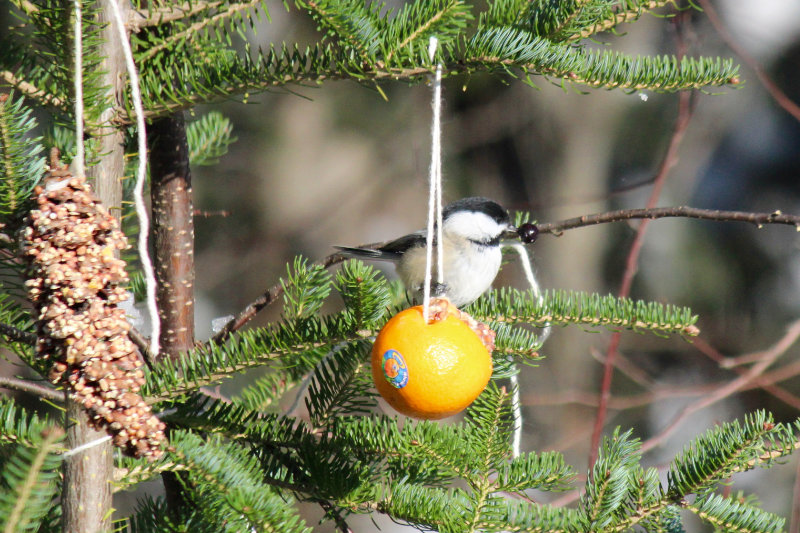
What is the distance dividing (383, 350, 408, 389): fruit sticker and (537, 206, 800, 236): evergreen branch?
28 cm

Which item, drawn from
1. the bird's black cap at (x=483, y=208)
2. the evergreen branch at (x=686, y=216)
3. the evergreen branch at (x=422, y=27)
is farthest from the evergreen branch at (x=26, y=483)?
the bird's black cap at (x=483, y=208)

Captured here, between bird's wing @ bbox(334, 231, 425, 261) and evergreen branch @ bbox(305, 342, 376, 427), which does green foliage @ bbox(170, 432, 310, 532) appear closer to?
evergreen branch @ bbox(305, 342, 376, 427)

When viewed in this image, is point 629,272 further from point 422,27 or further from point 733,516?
point 422,27

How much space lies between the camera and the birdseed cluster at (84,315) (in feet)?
2.01

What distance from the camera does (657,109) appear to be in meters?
2.94

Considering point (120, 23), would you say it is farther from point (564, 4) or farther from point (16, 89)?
point (564, 4)

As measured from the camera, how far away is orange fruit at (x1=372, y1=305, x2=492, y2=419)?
75cm

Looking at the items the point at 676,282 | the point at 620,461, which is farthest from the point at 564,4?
the point at 676,282

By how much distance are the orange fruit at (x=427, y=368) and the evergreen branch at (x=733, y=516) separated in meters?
0.28

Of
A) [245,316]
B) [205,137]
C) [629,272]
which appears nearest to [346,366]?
[245,316]

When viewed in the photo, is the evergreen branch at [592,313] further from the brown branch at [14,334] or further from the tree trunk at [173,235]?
the brown branch at [14,334]

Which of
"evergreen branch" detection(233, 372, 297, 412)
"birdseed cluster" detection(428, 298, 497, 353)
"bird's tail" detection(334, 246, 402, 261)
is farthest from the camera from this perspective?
"bird's tail" detection(334, 246, 402, 261)

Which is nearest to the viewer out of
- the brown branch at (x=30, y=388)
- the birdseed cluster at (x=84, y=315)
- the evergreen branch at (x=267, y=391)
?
the birdseed cluster at (x=84, y=315)

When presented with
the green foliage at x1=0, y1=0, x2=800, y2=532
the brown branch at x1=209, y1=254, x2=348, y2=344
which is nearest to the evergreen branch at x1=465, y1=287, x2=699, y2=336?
the green foliage at x1=0, y1=0, x2=800, y2=532
